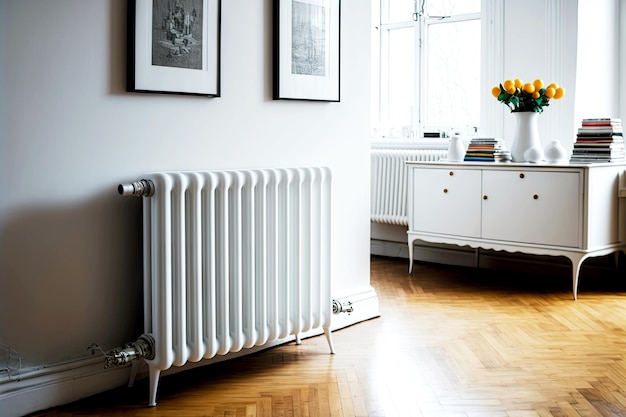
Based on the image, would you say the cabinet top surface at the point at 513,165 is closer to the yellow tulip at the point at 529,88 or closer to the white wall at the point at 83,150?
the yellow tulip at the point at 529,88

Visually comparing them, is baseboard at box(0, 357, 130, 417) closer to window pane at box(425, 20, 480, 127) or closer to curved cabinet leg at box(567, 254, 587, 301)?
curved cabinet leg at box(567, 254, 587, 301)

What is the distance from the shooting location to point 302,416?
2475 mm

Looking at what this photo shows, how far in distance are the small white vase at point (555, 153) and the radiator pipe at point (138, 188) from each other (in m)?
2.73

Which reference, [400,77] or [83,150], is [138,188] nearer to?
[83,150]

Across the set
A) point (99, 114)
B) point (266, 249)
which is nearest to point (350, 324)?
point (266, 249)

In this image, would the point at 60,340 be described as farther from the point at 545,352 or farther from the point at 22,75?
the point at 545,352

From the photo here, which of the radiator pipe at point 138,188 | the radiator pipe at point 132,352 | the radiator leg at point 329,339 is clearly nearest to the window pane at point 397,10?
the radiator leg at point 329,339

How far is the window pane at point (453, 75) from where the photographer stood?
18.0 feet

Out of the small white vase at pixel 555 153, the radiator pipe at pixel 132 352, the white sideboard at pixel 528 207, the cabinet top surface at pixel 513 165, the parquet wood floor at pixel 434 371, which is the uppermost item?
the small white vase at pixel 555 153

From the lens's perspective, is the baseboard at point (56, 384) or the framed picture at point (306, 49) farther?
the framed picture at point (306, 49)

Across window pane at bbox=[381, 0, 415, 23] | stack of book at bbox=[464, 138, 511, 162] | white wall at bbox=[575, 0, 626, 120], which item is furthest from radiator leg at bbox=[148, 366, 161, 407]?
window pane at bbox=[381, 0, 415, 23]

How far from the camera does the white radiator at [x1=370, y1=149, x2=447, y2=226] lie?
214 inches

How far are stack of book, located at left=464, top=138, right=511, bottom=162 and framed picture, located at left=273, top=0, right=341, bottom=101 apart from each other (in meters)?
1.51

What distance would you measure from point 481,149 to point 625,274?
1.23 metres
